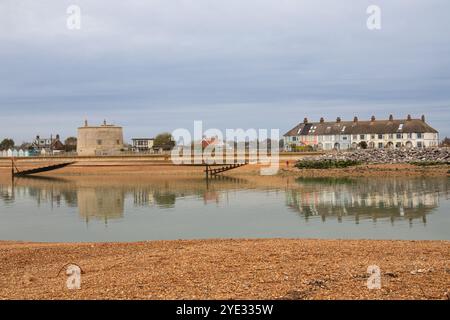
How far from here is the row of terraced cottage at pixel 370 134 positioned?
101 meters

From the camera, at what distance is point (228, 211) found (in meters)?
29.1

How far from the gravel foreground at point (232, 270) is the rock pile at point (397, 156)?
48.8 meters

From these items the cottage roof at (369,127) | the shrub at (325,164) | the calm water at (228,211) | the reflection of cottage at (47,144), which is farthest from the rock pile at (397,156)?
the reflection of cottage at (47,144)

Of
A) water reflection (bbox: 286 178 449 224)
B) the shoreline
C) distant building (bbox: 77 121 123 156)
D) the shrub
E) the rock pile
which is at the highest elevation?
distant building (bbox: 77 121 123 156)

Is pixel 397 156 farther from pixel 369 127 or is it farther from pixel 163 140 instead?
pixel 163 140

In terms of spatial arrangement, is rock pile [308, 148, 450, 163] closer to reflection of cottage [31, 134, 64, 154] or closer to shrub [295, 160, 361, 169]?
shrub [295, 160, 361, 169]

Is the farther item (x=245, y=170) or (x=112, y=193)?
(x=245, y=170)

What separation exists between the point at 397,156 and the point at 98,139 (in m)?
55.7

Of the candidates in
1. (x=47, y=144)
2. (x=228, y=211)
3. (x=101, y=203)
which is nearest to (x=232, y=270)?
(x=228, y=211)

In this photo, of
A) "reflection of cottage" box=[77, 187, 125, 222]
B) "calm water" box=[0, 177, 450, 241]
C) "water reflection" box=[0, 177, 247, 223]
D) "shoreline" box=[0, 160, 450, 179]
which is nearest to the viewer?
"calm water" box=[0, 177, 450, 241]

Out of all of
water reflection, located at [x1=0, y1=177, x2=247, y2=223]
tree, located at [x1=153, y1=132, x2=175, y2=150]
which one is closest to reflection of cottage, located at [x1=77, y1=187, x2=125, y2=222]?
water reflection, located at [x1=0, y1=177, x2=247, y2=223]

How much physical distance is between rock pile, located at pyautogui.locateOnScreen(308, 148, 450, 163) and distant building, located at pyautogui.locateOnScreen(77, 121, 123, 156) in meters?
46.4

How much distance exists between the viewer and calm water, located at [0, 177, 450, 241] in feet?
70.9

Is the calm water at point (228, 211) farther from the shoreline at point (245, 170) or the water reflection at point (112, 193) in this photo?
the shoreline at point (245, 170)
